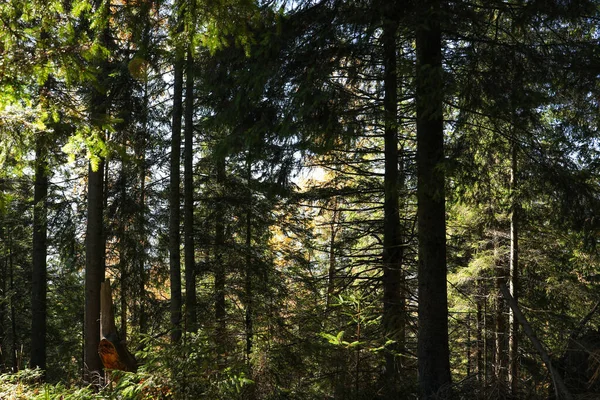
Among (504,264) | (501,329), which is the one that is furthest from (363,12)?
(501,329)

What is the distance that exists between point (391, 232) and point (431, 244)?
1908 millimetres

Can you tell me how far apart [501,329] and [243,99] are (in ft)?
36.5

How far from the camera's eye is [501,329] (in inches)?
494

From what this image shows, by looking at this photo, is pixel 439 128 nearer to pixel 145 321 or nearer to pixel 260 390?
pixel 260 390

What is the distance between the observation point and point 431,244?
17.1ft

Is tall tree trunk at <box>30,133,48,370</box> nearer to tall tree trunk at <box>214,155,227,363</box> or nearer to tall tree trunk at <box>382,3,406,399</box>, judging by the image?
tall tree trunk at <box>214,155,227,363</box>

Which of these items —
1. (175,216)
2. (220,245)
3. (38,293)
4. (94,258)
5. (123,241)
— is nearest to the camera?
(175,216)

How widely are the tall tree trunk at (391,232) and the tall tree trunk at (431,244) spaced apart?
358 millimetres

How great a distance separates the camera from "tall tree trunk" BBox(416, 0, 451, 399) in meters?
4.96

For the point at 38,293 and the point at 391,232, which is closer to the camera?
the point at 391,232

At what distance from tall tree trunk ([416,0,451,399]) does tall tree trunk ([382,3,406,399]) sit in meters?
Answer: 0.36

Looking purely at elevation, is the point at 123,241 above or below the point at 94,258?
above

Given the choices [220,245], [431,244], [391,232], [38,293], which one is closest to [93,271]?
[220,245]

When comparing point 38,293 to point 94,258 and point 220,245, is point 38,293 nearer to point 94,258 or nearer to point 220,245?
point 94,258
